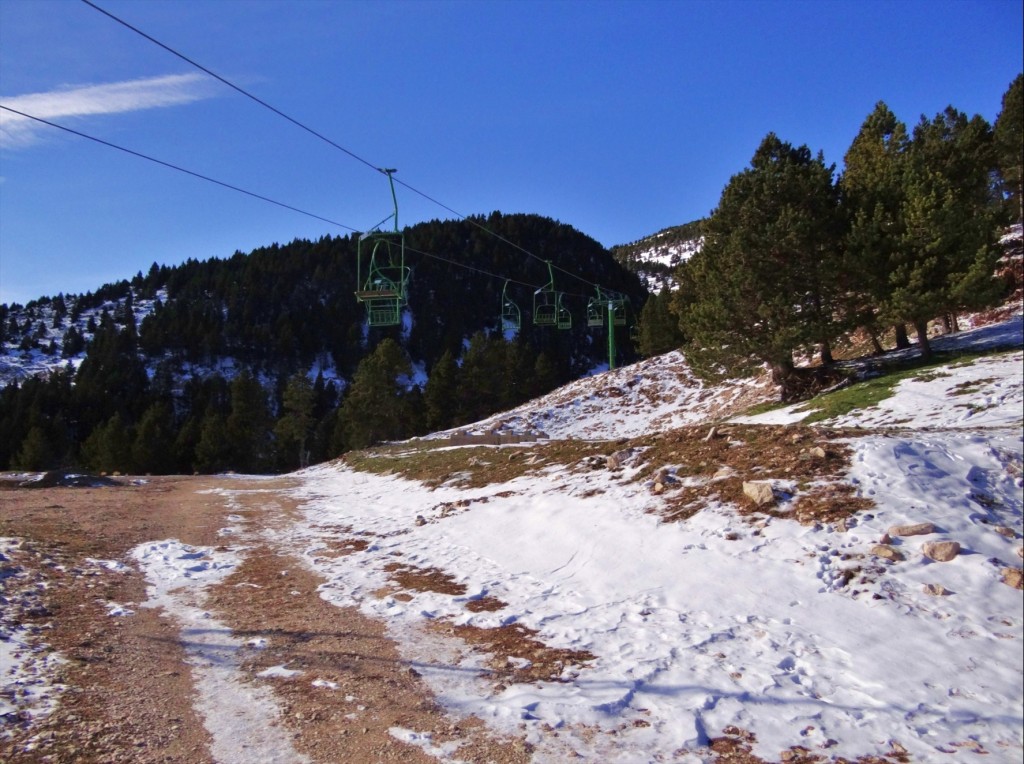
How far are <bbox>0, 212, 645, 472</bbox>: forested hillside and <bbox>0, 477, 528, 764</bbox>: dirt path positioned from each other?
125ft

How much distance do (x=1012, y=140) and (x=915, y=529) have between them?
150 feet

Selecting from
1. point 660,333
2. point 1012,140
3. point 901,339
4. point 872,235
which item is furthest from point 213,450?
point 1012,140

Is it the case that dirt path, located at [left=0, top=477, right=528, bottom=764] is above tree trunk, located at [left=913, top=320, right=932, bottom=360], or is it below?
below

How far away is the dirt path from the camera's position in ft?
15.2

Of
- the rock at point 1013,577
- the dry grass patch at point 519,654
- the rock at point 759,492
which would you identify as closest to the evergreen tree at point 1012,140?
the rock at point 759,492

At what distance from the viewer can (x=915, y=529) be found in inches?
255

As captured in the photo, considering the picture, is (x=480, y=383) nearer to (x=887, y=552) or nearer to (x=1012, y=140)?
(x=1012, y=140)

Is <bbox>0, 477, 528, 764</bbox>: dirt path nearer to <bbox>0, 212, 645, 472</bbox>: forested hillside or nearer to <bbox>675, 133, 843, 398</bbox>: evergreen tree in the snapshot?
<bbox>675, 133, 843, 398</bbox>: evergreen tree

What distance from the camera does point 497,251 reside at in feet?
521

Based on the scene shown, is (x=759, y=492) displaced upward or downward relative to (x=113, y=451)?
downward

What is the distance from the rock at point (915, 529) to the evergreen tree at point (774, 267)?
15.2 meters

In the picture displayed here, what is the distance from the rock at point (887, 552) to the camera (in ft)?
20.6

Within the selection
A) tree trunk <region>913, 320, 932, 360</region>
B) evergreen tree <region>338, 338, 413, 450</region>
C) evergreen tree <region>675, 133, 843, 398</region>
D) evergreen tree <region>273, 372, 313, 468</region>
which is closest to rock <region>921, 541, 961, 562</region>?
evergreen tree <region>675, 133, 843, 398</region>

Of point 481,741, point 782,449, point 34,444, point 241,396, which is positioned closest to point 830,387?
point 782,449
